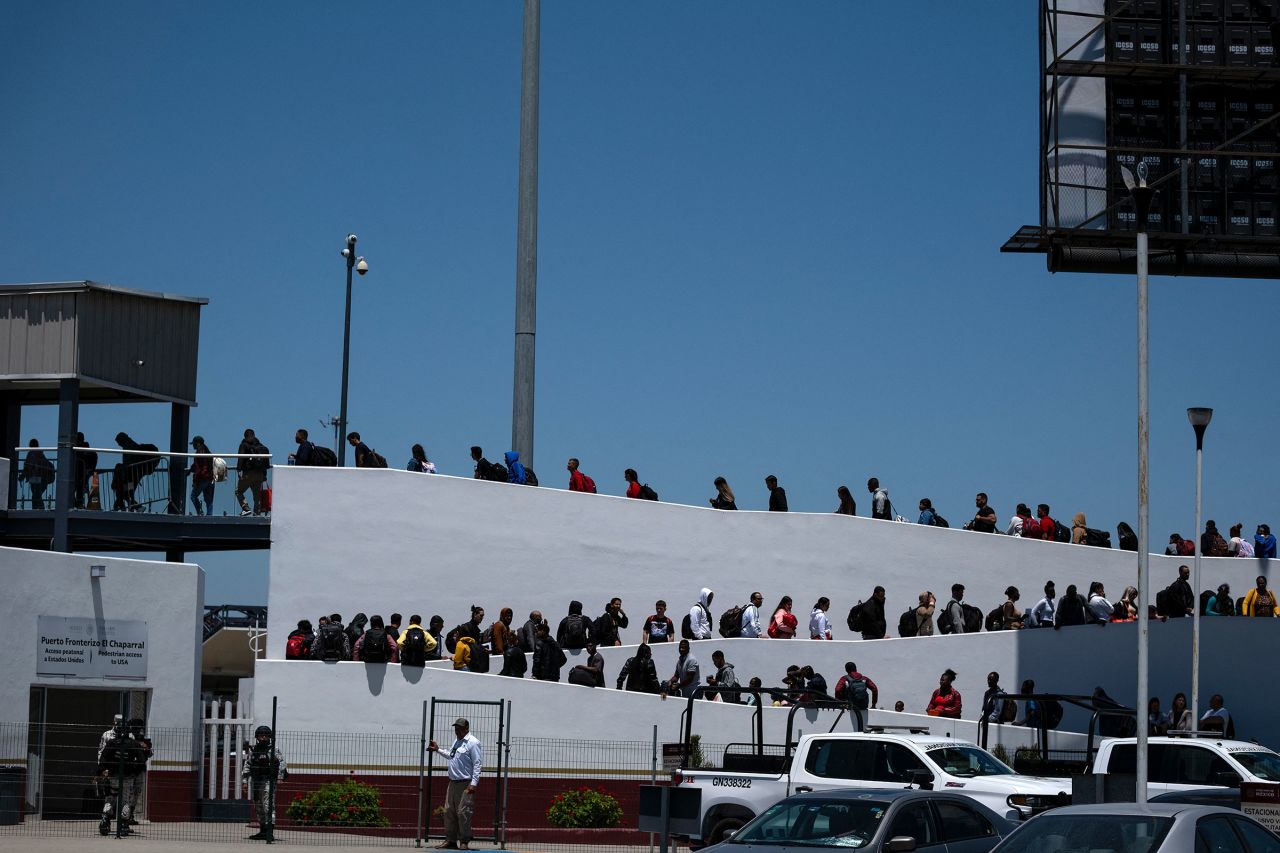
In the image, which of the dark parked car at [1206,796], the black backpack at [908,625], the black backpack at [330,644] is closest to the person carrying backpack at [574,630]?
the black backpack at [330,644]

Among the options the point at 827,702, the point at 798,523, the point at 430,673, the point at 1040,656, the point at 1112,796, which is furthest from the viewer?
the point at 798,523

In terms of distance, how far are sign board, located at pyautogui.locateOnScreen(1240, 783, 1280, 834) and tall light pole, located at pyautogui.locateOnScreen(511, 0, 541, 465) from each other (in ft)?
68.7

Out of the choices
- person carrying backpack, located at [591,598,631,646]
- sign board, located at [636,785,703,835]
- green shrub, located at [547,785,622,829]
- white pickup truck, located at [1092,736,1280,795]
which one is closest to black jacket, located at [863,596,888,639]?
person carrying backpack, located at [591,598,631,646]

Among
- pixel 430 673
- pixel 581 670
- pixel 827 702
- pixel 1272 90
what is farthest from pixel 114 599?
pixel 1272 90

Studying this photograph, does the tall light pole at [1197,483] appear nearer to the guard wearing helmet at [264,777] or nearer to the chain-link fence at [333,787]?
the chain-link fence at [333,787]

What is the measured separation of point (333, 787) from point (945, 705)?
35.4ft

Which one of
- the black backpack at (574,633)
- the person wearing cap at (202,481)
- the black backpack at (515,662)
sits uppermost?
the person wearing cap at (202,481)

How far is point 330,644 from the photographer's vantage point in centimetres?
2892

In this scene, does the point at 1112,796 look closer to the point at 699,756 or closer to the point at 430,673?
the point at 699,756

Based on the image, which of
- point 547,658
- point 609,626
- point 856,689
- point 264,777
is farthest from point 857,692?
point 264,777

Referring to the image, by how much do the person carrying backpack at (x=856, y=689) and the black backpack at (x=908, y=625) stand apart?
1.38 meters

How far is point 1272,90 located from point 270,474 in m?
19.9

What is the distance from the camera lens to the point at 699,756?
86.7ft

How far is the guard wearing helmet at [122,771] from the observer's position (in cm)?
2394
